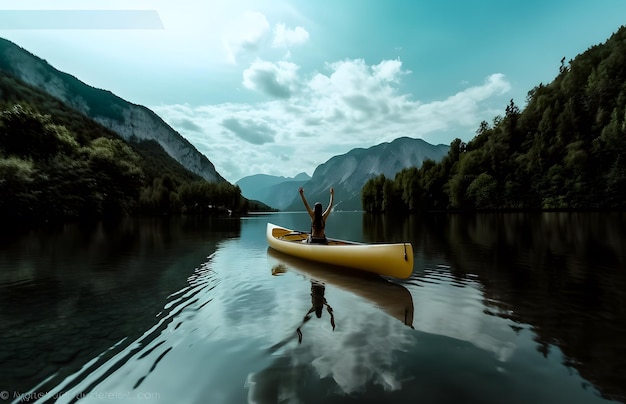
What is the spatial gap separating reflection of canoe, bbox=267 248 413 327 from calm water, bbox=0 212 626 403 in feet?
0.29

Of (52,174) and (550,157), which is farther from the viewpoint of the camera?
(550,157)

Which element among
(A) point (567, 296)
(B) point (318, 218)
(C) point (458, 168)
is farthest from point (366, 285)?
(C) point (458, 168)

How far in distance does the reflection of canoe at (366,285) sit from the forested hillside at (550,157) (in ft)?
294

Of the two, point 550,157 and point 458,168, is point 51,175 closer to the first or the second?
point 458,168

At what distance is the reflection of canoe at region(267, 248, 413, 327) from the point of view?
29.0ft

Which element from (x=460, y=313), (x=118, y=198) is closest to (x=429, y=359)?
(x=460, y=313)

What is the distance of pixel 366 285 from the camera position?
38.2ft

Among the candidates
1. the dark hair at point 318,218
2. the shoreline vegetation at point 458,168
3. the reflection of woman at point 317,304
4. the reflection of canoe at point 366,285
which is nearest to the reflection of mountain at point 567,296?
the reflection of canoe at point 366,285

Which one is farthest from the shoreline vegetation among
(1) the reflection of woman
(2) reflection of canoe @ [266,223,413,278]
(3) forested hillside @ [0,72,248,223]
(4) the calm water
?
(1) the reflection of woman

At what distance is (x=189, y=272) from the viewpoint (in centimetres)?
1430

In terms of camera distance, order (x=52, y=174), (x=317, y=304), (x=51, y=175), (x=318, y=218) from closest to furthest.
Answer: (x=317, y=304) < (x=318, y=218) < (x=51, y=175) < (x=52, y=174)

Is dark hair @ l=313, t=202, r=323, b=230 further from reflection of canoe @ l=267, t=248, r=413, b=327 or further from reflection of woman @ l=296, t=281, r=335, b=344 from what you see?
reflection of woman @ l=296, t=281, r=335, b=344

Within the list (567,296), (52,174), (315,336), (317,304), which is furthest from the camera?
(52,174)

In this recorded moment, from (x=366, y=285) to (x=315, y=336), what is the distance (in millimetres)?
5153
